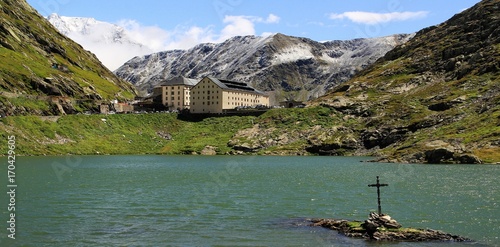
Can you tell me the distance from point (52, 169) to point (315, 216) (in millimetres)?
74610

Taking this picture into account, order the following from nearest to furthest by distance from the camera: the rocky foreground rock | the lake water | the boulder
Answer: the rocky foreground rock < the lake water < the boulder

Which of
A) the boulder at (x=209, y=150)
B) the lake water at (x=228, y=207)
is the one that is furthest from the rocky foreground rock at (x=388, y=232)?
the boulder at (x=209, y=150)

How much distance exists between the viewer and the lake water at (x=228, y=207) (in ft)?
140

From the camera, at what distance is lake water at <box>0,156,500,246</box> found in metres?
42.7

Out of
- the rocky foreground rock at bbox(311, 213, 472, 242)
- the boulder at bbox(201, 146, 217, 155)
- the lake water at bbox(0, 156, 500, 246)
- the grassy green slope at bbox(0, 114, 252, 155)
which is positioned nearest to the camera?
the rocky foreground rock at bbox(311, 213, 472, 242)

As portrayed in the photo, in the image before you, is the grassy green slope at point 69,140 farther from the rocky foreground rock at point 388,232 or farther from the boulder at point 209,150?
the rocky foreground rock at point 388,232

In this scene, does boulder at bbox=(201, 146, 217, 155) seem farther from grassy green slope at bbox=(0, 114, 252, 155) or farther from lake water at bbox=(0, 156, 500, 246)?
lake water at bbox=(0, 156, 500, 246)

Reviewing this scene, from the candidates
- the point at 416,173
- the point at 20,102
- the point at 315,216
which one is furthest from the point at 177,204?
the point at 20,102

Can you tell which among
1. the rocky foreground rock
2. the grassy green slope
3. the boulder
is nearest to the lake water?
the rocky foreground rock

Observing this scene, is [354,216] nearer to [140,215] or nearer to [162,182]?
[140,215]

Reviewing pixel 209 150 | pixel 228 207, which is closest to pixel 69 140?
pixel 209 150

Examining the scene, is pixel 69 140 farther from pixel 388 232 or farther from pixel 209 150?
pixel 388 232

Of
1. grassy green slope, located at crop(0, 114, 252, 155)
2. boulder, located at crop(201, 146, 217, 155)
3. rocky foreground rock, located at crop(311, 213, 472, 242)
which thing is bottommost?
rocky foreground rock, located at crop(311, 213, 472, 242)

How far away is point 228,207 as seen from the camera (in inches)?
2299
